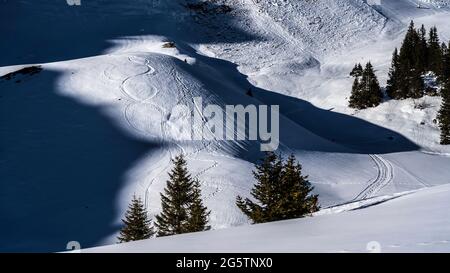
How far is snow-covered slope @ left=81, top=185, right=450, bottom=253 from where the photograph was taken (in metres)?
6.30

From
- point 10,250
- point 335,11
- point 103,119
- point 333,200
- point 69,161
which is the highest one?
point 335,11

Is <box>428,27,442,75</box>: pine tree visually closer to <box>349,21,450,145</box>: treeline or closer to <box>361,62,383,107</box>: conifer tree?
<box>349,21,450,145</box>: treeline

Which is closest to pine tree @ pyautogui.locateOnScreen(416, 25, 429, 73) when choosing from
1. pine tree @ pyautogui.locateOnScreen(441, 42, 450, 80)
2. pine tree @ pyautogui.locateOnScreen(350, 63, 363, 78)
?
pine tree @ pyautogui.locateOnScreen(441, 42, 450, 80)

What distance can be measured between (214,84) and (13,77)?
20.0 meters

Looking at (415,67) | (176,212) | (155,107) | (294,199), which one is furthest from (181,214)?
(415,67)

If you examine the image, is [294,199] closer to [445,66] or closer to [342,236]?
[342,236]

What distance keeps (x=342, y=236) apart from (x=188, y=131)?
102 ft

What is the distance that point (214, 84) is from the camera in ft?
161

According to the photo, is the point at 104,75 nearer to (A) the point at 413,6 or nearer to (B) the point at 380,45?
(B) the point at 380,45

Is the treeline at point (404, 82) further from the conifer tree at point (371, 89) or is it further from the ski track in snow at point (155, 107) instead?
the ski track in snow at point (155, 107)

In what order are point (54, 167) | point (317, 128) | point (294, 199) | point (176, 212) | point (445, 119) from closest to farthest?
point (294, 199)
point (176, 212)
point (54, 167)
point (445, 119)
point (317, 128)

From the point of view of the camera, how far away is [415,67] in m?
56.3

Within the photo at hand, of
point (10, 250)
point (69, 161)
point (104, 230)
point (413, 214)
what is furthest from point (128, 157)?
point (413, 214)

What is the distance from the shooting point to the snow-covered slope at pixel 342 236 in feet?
20.7
